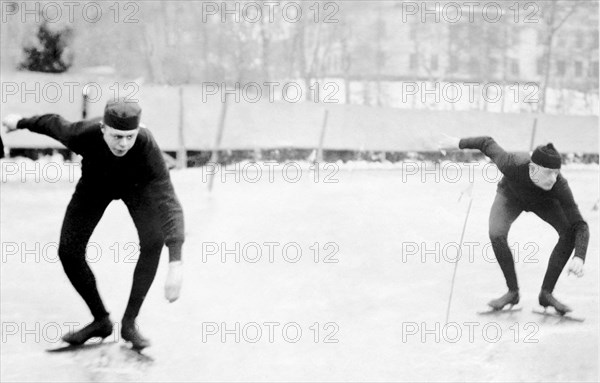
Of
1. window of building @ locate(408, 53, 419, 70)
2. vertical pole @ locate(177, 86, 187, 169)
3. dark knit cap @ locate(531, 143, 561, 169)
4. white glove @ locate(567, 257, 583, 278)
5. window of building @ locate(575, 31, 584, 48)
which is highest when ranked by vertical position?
window of building @ locate(575, 31, 584, 48)

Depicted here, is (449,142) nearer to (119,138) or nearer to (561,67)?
(561,67)

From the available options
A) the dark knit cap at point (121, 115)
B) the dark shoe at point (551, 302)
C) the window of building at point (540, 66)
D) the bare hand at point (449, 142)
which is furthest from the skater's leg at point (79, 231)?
the window of building at point (540, 66)

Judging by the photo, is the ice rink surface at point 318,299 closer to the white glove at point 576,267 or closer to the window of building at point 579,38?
the white glove at point 576,267

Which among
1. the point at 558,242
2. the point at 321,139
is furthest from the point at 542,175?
the point at 321,139

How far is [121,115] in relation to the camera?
263cm

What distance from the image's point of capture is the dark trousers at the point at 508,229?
3.36 m

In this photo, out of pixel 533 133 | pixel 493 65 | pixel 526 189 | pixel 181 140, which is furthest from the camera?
pixel 181 140

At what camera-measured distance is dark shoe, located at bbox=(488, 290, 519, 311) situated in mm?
3424

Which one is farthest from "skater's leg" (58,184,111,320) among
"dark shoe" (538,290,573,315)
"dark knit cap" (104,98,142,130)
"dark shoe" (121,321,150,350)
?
"dark shoe" (538,290,573,315)

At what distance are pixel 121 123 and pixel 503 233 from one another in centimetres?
197

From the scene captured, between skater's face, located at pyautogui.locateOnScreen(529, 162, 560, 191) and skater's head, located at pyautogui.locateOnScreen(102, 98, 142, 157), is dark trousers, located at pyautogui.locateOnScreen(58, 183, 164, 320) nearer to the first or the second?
skater's head, located at pyautogui.locateOnScreen(102, 98, 142, 157)

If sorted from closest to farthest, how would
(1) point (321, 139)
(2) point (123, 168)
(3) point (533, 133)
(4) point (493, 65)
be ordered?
(2) point (123, 168) < (4) point (493, 65) < (3) point (533, 133) < (1) point (321, 139)

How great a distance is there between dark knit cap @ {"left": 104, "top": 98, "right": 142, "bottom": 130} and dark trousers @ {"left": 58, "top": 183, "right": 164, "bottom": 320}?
36cm

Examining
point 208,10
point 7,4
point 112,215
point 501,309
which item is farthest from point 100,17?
point 501,309
